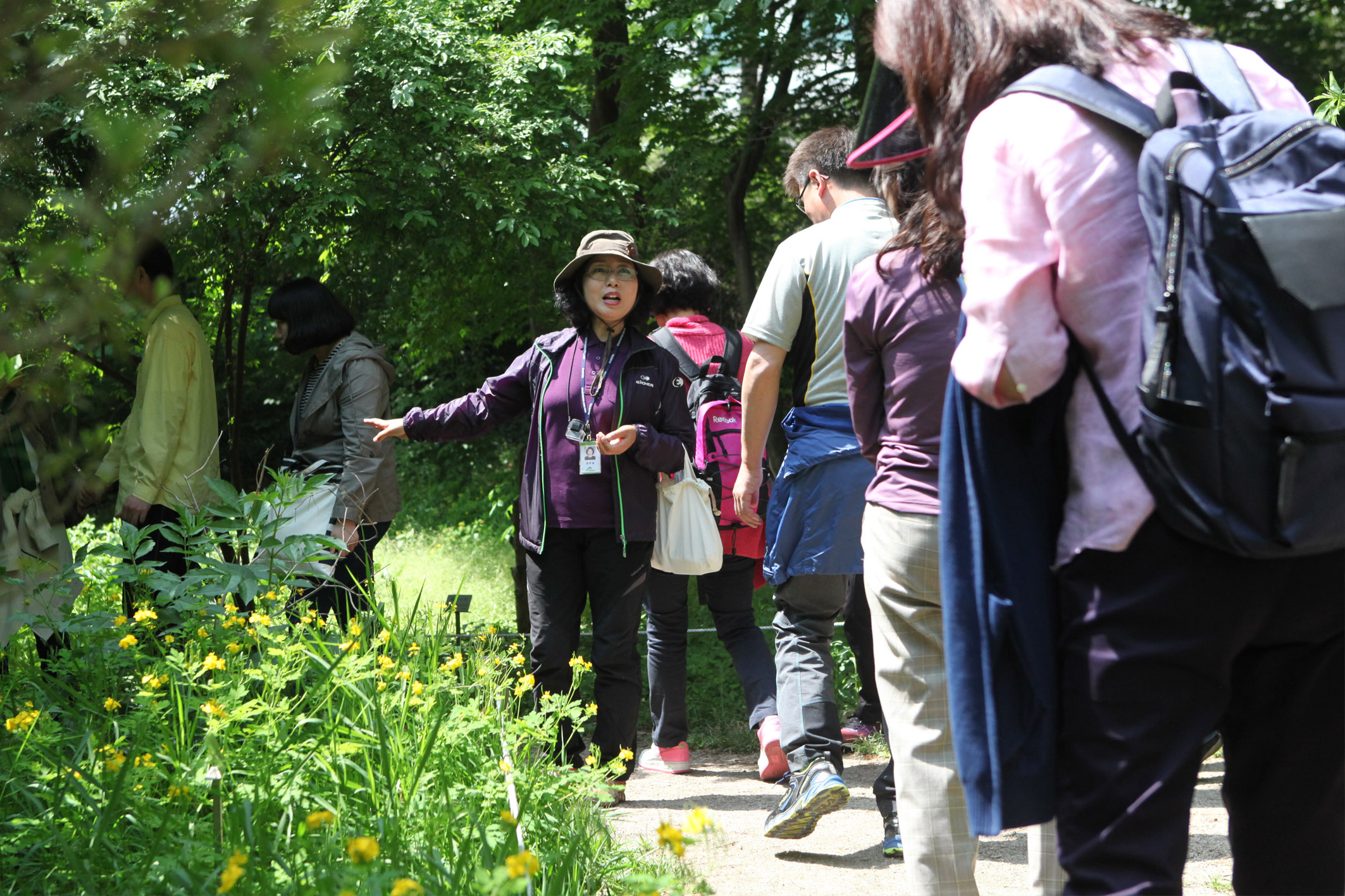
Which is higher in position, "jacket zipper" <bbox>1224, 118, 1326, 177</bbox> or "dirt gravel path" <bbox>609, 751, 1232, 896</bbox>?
"jacket zipper" <bbox>1224, 118, 1326, 177</bbox>

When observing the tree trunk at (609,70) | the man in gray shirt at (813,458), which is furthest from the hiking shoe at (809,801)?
the tree trunk at (609,70)

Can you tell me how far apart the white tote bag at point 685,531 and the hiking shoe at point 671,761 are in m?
0.89

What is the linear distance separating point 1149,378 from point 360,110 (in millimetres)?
4775

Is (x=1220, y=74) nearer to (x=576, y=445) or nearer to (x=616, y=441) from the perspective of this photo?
(x=616, y=441)

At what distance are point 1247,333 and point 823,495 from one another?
82.5 inches

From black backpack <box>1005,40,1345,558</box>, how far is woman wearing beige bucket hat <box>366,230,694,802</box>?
2.72 m

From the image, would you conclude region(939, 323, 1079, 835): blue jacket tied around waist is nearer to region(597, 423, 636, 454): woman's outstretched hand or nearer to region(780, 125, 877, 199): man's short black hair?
region(780, 125, 877, 199): man's short black hair

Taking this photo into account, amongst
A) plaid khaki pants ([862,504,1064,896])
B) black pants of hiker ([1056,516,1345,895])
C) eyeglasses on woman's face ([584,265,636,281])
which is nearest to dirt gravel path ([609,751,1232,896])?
plaid khaki pants ([862,504,1064,896])

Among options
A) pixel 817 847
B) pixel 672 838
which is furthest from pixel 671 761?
pixel 672 838

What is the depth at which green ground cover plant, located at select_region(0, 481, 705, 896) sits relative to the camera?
2309 millimetres

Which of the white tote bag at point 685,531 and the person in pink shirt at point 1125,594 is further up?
the person in pink shirt at point 1125,594

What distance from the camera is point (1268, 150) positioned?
1.50m

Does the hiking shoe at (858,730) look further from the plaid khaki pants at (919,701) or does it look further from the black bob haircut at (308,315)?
the black bob haircut at (308,315)

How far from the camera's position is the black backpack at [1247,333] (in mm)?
1416
